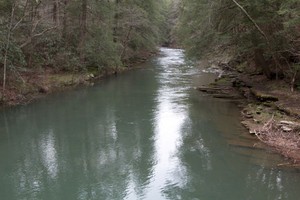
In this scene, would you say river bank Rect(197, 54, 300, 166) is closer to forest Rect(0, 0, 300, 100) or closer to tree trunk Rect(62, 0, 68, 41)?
forest Rect(0, 0, 300, 100)

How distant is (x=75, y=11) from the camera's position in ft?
91.5

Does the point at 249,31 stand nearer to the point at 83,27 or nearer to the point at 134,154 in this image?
the point at 134,154

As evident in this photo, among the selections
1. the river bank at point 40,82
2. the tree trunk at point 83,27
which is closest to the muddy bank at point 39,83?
the river bank at point 40,82

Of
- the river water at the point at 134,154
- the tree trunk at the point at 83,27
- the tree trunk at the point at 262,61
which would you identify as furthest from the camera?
the tree trunk at the point at 83,27

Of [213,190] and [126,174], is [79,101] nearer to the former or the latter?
[126,174]

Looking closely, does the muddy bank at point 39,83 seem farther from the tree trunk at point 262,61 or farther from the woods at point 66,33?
the tree trunk at point 262,61

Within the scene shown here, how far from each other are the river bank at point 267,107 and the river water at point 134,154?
58 cm

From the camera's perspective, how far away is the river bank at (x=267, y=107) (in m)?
12.8

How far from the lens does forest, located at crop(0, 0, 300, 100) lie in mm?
18281

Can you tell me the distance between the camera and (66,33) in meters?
27.9

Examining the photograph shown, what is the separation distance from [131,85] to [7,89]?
9.89 meters

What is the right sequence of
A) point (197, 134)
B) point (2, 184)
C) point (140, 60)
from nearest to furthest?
point (2, 184) < point (197, 134) < point (140, 60)

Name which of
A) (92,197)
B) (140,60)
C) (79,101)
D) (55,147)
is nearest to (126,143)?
(55,147)

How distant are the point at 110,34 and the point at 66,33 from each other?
3.92 m
